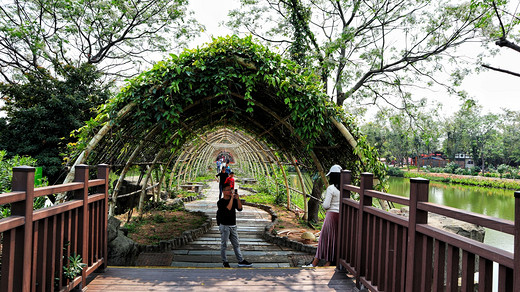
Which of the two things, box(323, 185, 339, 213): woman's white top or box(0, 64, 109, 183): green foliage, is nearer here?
box(323, 185, 339, 213): woman's white top

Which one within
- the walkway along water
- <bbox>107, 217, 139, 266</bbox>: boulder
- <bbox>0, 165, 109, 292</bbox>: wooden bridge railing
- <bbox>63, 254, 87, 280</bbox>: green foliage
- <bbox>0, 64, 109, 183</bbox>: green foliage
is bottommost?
<bbox>107, 217, 139, 266</bbox>: boulder

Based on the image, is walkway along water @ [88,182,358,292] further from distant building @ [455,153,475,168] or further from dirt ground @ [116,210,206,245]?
distant building @ [455,153,475,168]

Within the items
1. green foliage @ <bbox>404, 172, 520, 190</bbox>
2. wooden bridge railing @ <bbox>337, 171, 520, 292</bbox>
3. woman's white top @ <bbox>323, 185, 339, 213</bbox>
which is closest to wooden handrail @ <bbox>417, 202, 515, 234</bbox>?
wooden bridge railing @ <bbox>337, 171, 520, 292</bbox>

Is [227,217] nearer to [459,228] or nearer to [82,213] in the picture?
[82,213]

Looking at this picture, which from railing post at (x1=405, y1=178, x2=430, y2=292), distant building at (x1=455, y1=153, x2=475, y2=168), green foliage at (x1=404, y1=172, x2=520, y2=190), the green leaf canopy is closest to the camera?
railing post at (x1=405, y1=178, x2=430, y2=292)

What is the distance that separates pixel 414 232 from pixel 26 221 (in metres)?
2.46

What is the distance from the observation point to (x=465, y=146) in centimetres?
3738

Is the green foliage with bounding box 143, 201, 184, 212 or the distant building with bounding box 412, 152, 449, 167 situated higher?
the distant building with bounding box 412, 152, 449, 167

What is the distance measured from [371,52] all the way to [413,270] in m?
6.97

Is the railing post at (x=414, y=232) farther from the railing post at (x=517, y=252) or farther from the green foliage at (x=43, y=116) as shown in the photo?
the green foliage at (x=43, y=116)

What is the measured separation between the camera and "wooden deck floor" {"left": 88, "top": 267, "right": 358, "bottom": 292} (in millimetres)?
2875

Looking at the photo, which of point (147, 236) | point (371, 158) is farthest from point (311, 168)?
point (147, 236)

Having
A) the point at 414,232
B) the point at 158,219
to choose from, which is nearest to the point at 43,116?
the point at 158,219

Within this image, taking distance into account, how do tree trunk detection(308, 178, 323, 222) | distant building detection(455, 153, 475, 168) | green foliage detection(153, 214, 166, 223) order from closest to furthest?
green foliage detection(153, 214, 166, 223)
tree trunk detection(308, 178, 323, 222)
distant building detection(455, 153, 475, 168)
